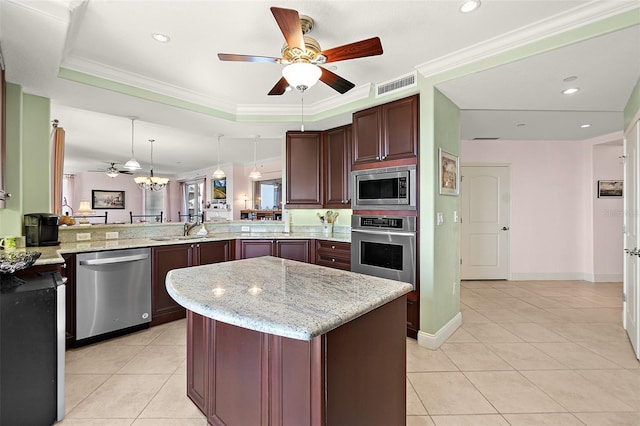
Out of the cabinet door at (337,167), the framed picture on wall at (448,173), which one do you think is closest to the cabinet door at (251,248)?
the cabinet door at (337,167)

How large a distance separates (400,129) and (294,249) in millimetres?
2011

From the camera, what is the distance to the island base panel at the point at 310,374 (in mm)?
1033

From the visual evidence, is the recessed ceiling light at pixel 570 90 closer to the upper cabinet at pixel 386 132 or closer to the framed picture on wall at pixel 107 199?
the upper cabinet at pixel 386 132

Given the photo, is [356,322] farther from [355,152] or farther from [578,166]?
[578,166]

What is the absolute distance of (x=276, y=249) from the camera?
12.9 ft

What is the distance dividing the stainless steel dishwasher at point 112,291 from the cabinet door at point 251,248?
3.53 ft

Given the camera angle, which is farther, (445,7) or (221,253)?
(221,253)

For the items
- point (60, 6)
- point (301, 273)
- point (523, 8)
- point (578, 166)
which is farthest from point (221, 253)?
point (578, 166)

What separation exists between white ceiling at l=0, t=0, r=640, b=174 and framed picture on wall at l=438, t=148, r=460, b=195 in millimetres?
602

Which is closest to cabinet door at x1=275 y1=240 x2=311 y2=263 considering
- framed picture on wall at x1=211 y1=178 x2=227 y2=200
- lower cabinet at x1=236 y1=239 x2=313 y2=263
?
lower cabinet at x1=236 y1=239 x2=313 y2=263

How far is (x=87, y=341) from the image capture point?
276 centimetres

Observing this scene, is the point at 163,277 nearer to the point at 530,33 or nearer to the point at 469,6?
the point at 469,6

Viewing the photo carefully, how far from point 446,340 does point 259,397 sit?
231 centimetres

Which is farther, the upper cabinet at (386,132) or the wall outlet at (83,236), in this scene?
the wall outlet at (83,236)
